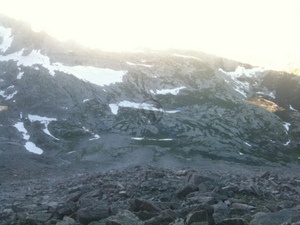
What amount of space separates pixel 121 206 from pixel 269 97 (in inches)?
6889

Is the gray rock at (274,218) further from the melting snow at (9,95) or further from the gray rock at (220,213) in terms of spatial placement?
the melting snow at (9,95)

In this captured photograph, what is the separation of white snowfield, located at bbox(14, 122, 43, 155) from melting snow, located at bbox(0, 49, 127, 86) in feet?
129

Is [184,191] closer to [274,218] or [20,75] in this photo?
[274,218]

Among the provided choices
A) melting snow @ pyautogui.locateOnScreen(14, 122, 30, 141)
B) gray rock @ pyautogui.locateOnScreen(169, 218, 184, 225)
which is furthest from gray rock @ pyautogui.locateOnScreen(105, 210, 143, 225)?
melting snow @ pyautogui.locateOnScreen(14, 122, 30, 141)

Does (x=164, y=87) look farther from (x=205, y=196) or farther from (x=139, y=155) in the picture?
(x=205, y=196)

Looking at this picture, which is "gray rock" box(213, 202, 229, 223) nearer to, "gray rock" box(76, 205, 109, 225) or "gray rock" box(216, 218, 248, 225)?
"gray rock" box(216, 218, 248, 225)

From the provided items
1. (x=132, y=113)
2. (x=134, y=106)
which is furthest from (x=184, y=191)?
(x=134, y=106)

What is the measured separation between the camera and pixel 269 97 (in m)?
179

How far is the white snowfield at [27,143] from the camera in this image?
100m

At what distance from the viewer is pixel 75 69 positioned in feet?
537

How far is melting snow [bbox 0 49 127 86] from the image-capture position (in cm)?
15762

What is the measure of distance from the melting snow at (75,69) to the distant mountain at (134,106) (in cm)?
44

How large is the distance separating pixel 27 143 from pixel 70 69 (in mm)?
63023

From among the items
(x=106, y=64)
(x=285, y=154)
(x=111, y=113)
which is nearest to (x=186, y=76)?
(x=106, y=64)
